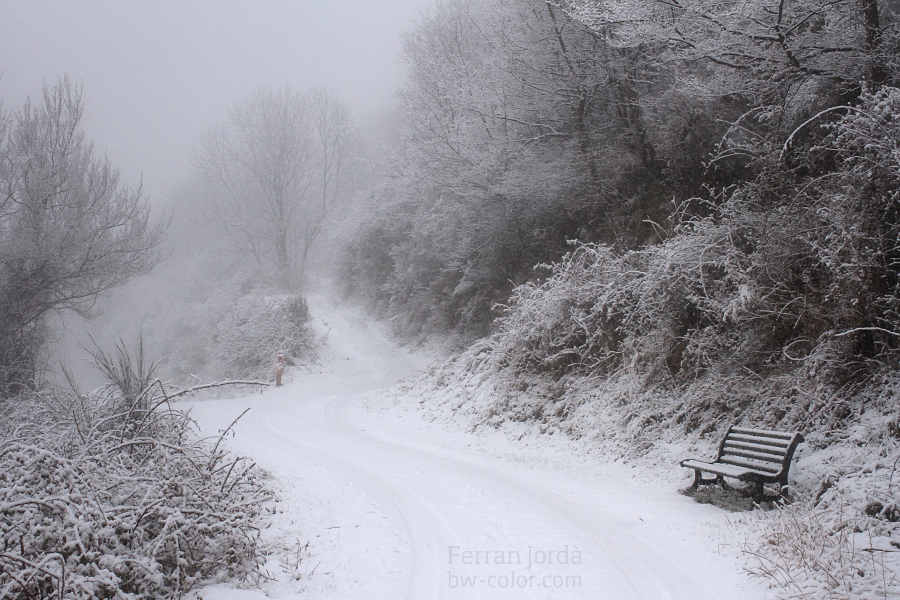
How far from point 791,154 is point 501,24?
10111mm

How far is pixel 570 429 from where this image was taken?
8.99m

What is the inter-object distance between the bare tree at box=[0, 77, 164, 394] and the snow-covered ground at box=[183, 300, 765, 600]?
7.25m

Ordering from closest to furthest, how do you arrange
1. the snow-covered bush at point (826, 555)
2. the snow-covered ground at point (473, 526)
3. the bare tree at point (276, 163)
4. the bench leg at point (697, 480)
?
1. the snow-covered bush at point (826, 555)
2. the snow-covered ground at point (473, 526)
3. the bench leg at point (697, 480)
4. the bare tree at point (276, 163)

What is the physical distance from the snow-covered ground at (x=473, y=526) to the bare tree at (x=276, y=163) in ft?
89.5

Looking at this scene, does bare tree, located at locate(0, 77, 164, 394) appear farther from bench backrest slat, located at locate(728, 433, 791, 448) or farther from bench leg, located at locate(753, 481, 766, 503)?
bench leg, located at locate(753, 481, 766, 503)

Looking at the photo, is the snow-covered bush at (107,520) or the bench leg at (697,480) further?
the bench leg at (697,480)

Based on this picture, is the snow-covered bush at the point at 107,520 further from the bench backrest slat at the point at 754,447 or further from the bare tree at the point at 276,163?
the bare tree at the point at 276,163

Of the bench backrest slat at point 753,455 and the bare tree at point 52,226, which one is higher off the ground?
the bare tree at point 52,226

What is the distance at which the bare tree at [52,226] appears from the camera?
41.6 ft

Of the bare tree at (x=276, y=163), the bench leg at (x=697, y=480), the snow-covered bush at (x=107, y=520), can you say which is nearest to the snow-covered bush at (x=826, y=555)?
the bench leg at (x=697, y=480)

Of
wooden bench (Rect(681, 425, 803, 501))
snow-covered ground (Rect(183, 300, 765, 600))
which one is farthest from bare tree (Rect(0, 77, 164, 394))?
wooden bench (Rect(681, 425, 803, 501))

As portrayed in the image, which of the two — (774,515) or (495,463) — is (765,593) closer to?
(774,515)

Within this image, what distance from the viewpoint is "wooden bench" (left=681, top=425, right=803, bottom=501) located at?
5406 millimetres

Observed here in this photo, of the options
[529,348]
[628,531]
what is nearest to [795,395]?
[628,531]
